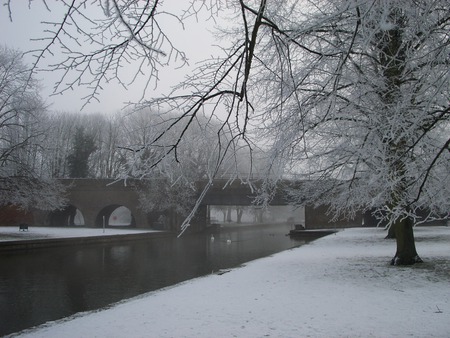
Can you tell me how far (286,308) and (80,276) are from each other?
921cm

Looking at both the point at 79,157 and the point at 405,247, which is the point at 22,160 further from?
the point at 79,157

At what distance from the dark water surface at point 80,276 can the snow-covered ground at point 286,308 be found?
94.0 inches

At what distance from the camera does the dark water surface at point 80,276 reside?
9.30 meters

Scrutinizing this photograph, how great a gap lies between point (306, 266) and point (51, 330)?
24.6 ft

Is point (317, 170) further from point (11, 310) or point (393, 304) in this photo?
point (11, 310)

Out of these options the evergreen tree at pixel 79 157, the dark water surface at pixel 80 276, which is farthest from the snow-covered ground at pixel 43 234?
the evergreen tree at pixel 79 157

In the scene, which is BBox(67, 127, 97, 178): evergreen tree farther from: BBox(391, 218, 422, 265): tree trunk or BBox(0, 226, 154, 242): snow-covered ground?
BBox(391, 218, 422, 265): tree trunk

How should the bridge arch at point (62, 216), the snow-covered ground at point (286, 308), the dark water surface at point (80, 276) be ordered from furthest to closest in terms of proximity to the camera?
the bridge arch at point (62, 216) → the dark water surface at point (80, 276) → the snow-covered ground at point (286, 308)

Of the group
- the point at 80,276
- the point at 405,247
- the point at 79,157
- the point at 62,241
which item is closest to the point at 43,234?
the point at 62,241

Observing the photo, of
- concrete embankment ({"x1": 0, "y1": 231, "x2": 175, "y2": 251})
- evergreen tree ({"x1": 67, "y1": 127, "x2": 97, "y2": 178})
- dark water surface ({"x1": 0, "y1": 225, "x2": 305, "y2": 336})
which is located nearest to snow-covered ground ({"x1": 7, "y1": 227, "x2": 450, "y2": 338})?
dark water surface ({"x1": 0, "y1": 225, "x2": 305, "y2": 336})

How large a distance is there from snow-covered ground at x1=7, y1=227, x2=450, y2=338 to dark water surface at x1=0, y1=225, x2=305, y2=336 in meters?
2.39

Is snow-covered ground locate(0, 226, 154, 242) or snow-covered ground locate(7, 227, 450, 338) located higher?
snow-covered ground locate(0, 226, 154, 242)

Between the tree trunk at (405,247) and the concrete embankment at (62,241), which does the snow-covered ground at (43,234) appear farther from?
the tree trunk at (405,247)

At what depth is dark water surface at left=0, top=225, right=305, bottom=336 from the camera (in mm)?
9305
